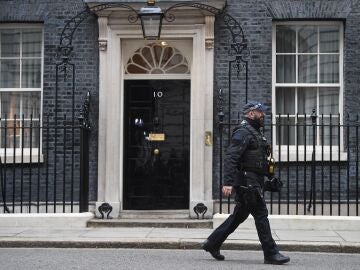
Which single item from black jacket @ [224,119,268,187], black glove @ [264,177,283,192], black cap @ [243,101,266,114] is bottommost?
black glove @ [264,177,283,192]

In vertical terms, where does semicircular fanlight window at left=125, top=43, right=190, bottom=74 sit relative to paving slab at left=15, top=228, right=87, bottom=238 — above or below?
above

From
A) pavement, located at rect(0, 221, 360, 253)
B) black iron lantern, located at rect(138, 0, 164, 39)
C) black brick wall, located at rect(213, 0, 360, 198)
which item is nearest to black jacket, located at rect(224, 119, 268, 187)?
pavement, located at rect(0, 221, 360, 253)

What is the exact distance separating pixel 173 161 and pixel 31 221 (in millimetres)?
2743

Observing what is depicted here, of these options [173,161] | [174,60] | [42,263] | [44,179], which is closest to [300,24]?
[174,60]

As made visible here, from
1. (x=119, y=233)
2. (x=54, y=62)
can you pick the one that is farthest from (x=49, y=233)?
(x=54, y=62)

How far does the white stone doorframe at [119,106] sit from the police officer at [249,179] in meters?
3.45

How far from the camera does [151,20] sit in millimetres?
10992

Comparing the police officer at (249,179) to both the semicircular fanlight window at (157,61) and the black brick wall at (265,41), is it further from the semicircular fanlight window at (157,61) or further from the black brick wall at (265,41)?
the semicircular fanlight window at (157,61)

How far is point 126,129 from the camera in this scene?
40.0ft

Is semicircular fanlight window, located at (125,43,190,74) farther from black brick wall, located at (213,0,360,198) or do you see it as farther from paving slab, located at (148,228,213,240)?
paving slab, located at (148,228,213,240)

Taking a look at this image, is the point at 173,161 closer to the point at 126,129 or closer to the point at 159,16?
the point at 126,129

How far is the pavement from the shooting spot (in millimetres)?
9258

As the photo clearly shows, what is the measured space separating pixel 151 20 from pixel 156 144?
7.63 ft

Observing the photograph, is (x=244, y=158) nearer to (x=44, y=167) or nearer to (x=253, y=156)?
(x=253, y=156)
